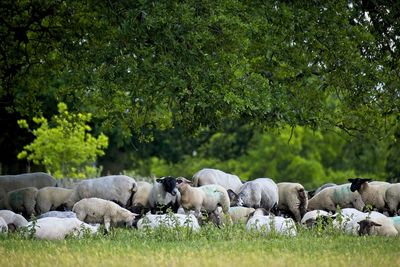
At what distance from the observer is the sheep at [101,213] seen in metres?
18.5

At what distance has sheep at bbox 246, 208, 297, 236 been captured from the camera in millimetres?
15752

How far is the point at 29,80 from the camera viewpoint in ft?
79.4

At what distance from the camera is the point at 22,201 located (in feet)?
73.0

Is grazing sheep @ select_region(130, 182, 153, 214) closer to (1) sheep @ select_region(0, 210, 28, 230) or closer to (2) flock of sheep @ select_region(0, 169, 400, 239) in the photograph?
(2) flock of sheep @ select_region(0, 169, 400, 239)

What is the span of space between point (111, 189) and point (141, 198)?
0.97 m

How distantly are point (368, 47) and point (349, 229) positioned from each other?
7.00 metres

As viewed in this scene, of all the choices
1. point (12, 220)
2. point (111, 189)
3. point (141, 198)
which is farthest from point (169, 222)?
point (111, 189)

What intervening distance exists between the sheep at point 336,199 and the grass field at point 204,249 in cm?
601

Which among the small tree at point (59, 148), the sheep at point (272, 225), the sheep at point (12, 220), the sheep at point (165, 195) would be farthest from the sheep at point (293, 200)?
the small tree at point (59, 148)

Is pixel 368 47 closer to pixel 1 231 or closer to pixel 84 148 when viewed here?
pixel 1 231

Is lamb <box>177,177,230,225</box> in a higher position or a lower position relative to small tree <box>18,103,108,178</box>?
lower

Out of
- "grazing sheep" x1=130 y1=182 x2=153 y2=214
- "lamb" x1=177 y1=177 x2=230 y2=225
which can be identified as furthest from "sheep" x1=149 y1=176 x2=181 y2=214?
"grazing sheep" x1=130 y1=182 x2=153 y2=214

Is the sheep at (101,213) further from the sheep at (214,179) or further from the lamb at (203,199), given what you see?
the sheep at (214,179)

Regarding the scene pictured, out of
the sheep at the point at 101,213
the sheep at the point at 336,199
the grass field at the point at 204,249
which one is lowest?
the grass field at the point at 204,249
